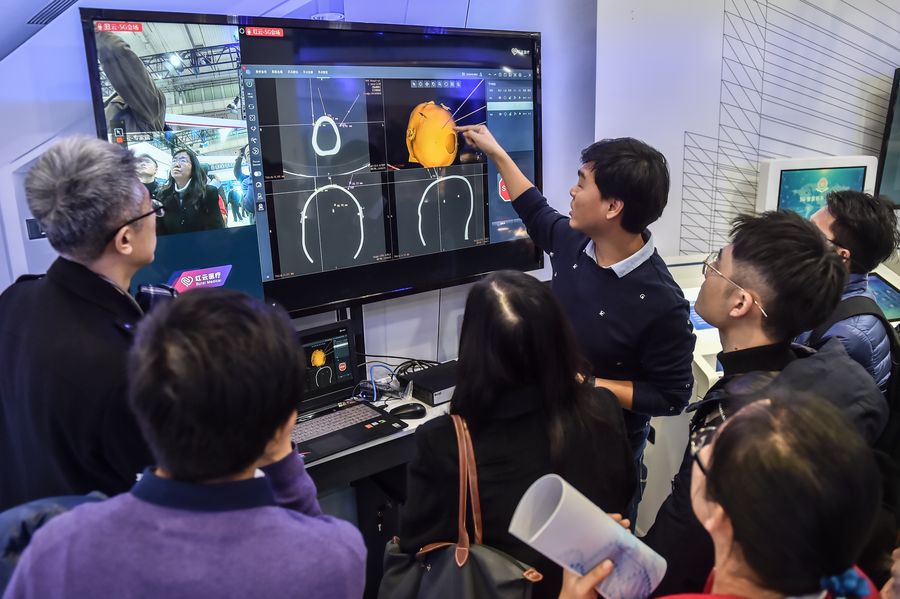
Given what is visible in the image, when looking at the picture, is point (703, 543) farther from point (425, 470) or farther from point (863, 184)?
point (863, 184)

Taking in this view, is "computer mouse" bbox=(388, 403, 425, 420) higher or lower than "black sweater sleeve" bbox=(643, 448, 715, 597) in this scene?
lower

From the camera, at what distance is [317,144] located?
217 centimetres

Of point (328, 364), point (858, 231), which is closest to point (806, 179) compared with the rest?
point (858, 231)

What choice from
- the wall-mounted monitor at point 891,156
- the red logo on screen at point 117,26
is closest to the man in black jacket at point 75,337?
the red logo on screen at point 117,26

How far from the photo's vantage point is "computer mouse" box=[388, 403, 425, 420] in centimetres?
217

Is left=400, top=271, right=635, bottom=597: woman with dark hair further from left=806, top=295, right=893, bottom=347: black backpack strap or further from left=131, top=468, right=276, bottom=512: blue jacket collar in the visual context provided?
left=806, top=295, right=893, bottom=347: black backpack strap

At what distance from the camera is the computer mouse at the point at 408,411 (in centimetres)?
217

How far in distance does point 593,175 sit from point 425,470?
1079mm

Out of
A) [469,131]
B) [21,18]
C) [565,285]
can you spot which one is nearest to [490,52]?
[469,131]

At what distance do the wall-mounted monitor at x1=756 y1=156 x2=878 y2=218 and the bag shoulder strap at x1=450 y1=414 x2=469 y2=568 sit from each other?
2.67 metres

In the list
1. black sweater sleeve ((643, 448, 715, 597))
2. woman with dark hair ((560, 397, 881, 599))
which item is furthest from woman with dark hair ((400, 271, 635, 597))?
woman with dark hair ((560, 397, 881, 599))

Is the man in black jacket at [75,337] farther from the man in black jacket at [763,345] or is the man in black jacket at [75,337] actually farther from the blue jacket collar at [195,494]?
the man in black jacket at [763,345]

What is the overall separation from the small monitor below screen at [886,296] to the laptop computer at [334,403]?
7.57 ft

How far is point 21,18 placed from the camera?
5.65 feet
